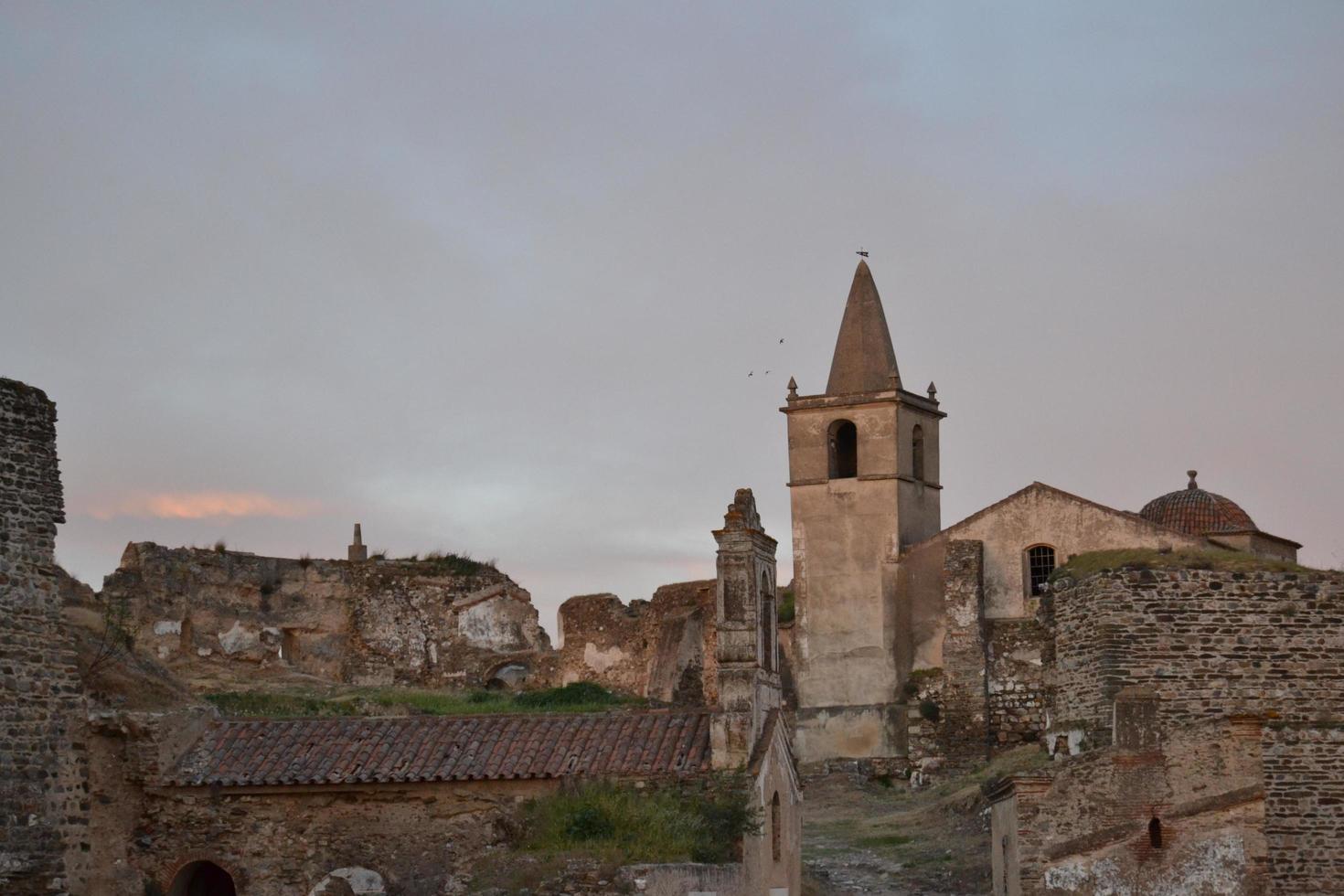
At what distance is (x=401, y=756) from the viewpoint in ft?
69.8

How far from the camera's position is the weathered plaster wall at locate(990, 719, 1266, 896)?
2258 cm

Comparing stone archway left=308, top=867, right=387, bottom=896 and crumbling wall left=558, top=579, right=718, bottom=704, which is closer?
stone archway left=308, top=867, right=387, bottom=896

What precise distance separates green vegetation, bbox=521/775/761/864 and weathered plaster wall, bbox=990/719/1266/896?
405 cm

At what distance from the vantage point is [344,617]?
35188 millimetres

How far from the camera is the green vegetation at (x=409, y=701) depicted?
26.6 meters

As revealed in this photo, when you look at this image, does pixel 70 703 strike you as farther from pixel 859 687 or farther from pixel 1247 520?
pixel 1247 520

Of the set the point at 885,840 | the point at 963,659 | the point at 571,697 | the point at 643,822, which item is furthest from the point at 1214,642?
the point at 643,822

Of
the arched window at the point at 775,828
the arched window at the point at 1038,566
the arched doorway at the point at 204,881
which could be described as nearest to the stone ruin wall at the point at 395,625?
the arched window at the point at 1038,566

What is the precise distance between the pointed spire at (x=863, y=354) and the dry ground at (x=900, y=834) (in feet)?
23.7

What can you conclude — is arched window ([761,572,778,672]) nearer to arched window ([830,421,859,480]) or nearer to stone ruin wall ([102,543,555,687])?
stone ruin wall ([102,543,555,687])

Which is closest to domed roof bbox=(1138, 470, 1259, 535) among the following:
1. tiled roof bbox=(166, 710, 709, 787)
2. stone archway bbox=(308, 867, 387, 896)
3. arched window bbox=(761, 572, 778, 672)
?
arched window bbox=(761, 572, 778, 672)

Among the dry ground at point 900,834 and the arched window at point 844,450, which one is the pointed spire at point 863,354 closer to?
the arched window at point 844,450

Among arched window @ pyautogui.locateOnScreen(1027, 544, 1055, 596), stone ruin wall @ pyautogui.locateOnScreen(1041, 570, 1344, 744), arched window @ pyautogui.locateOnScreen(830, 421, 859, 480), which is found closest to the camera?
stone ruin wall @ pyautogui.locateOnScreen(1041, 570, 1344, 744)

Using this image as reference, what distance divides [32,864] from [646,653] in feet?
50.5
